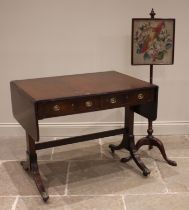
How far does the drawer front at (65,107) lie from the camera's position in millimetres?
2463

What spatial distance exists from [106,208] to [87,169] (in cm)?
66

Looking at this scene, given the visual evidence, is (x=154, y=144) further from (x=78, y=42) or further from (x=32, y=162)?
(x=78, y=42)

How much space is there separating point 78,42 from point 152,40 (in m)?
0.86

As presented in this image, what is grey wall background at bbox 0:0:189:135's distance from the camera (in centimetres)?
359

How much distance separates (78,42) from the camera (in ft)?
12.1

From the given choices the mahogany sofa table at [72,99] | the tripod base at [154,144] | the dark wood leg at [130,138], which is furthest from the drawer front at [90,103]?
the tripod base at [154,144]

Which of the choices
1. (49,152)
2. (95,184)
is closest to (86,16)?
(49,152)

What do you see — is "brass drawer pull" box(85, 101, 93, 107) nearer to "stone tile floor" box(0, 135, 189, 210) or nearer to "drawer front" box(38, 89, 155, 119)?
"drawer front" box(38, 89, 155, 119)

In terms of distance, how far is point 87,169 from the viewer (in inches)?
126

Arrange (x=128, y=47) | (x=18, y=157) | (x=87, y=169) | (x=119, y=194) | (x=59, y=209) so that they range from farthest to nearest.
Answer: (x=128, y=47)
(x=18, y=157)
(x=87, y=169)
(x=119, y=194)
(x=59, y=209)

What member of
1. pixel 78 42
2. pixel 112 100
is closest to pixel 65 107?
pixel 112 100

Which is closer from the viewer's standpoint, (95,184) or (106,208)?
(106,208)

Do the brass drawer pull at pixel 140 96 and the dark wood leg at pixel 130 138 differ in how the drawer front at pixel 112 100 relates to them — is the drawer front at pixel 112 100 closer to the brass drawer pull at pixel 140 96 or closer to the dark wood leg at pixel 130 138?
the brass drawer pull at pixel 140 96

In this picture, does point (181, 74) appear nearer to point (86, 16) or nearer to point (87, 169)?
point (86, 16)
